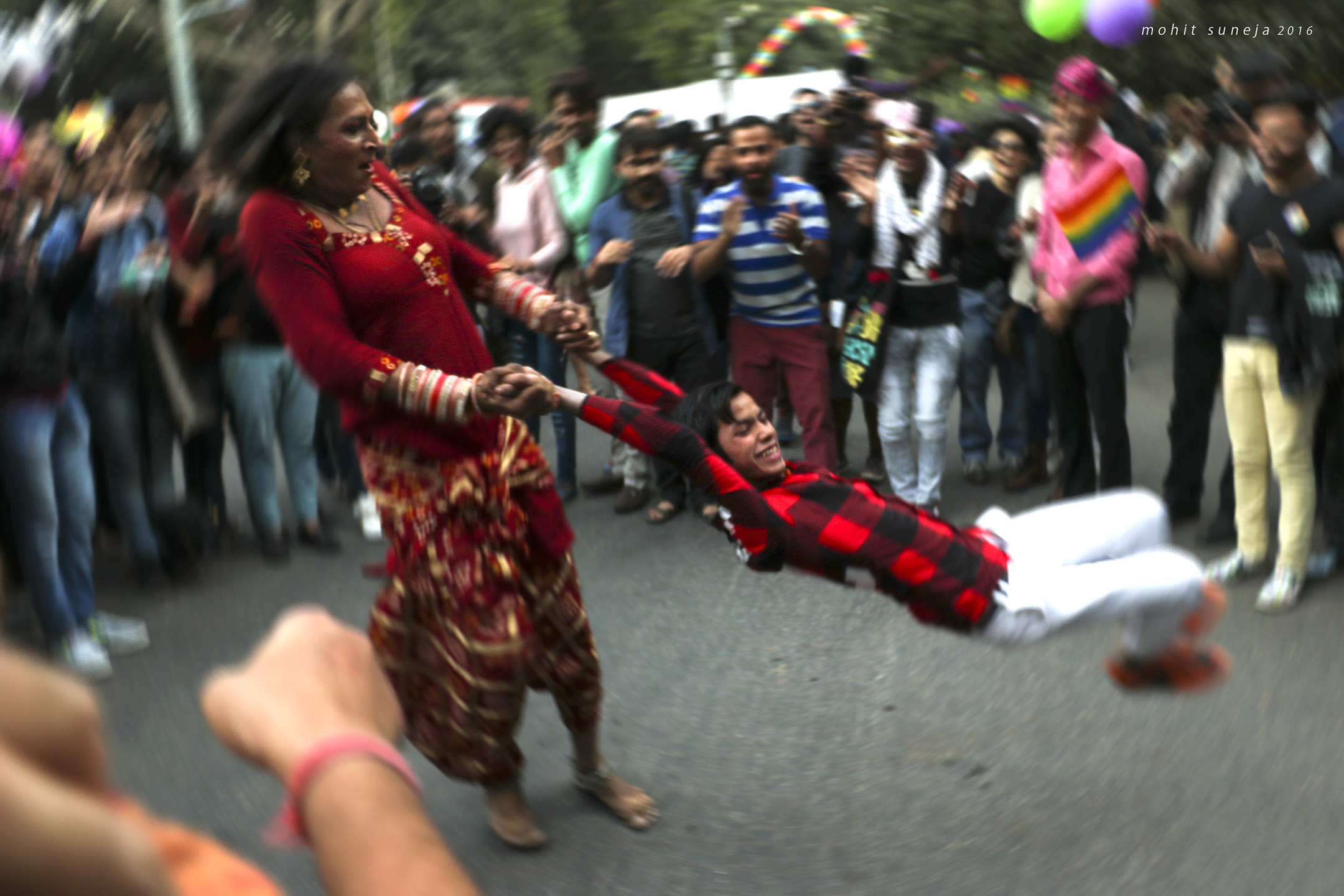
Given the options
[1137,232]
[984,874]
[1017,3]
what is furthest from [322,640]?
[1017,3]

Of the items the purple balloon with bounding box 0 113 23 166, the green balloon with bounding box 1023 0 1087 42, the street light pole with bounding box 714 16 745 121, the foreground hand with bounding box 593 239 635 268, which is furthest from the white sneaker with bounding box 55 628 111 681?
the street light pole with bounding box 714 16 745 121

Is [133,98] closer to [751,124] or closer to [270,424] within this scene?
[270,424]

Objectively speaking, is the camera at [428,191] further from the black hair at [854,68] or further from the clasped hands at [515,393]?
the clasped hands at [515,393]

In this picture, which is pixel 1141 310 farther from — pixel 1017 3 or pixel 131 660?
pixel 131 660

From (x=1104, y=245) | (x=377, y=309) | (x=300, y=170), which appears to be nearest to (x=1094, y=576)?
(x=377, y=309)

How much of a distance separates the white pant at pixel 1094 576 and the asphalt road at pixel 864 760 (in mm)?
602

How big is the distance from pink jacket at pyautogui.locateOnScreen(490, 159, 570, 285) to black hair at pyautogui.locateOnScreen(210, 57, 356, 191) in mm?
3921

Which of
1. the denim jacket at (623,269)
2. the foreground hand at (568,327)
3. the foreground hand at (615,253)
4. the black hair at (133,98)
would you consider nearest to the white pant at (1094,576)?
the foreground hand at (568,327)

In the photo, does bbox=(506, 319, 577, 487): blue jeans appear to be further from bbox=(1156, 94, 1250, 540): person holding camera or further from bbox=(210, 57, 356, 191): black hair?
bbox=(210, 57, 356, 191): black hair

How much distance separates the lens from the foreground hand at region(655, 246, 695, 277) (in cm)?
602

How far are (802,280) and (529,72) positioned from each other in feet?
74.0

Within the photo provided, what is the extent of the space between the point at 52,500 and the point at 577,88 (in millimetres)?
3683

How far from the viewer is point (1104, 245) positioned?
5.28 meters

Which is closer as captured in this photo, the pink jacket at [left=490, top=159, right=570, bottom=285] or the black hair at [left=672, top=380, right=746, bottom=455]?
the black hair at [left=672, top=380, right=746, bottom=455]
